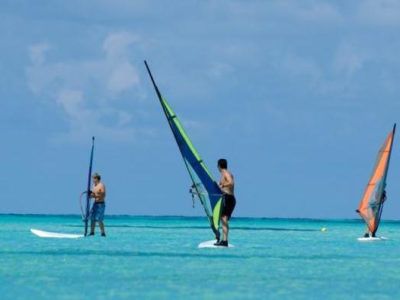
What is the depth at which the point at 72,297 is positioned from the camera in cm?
1347

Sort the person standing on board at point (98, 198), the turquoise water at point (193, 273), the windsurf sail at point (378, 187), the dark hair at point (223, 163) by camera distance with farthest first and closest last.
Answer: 1. the windsurf sail at point (378, 187)
2. the person standing on board at point (98, 198)
3. the dark hair at point (223, 163)
4. the turquoise water at point (193, 273)

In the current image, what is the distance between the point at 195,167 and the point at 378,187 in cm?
977

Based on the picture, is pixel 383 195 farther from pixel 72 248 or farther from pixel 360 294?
pixel 360 294

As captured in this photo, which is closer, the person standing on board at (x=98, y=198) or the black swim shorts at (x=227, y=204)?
the black swim shorts at (x=227, y=204)

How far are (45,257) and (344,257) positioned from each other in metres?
5.15

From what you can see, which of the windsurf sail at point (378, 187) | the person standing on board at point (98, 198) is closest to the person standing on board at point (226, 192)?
the person standing on board at point (98, 198)

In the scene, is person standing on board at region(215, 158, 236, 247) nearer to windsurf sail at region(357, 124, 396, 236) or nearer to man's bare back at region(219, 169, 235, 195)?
man's bare back at region(219, 169, 235, 195)

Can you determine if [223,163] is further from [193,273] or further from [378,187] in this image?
[378,187]

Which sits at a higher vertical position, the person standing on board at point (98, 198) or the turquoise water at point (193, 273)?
the person standing on board at point (98, 198)

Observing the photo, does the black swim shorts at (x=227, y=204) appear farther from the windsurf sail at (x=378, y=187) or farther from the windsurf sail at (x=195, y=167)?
the windsurf sail at (x=378, y=187)

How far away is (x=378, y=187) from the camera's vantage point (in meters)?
32.2

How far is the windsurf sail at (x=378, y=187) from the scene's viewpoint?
32.1 m

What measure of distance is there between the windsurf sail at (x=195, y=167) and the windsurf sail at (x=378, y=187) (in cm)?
930

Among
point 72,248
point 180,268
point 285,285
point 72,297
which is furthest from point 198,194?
point 72,297
